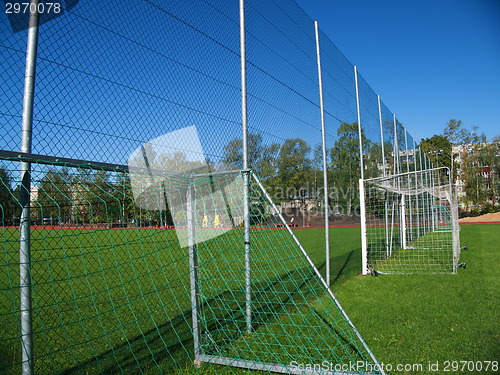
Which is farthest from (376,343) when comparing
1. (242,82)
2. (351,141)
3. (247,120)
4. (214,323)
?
(351,141)

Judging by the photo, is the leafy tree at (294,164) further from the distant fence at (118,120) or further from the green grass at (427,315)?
the green grass at (427,315)

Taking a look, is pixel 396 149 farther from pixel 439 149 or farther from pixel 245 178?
pixel 439 149

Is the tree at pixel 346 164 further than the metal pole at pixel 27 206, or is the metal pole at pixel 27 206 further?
the tree at pixel 346 164

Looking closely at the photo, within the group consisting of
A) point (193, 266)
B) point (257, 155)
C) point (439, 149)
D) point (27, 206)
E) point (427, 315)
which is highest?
point (439, 149)

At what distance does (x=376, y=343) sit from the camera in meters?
3.49

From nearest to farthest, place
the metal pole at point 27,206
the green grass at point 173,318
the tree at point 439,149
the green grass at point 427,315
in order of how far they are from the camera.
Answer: the metal pole at point 27,206 → the green grass at point 173,318 → the green grass at point 427,315 → the tree at point 439,149

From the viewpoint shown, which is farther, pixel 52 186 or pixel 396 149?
pixel 396 149

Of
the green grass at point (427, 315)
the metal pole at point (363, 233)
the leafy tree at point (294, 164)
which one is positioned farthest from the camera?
the metal pole at point (363, 233)

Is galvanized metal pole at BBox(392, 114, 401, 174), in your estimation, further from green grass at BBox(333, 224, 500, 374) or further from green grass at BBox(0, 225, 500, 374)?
green grass at BBox(0, 225, 500, 374)

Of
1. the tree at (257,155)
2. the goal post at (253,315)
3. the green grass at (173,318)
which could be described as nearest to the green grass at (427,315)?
the green grass at (173,318)

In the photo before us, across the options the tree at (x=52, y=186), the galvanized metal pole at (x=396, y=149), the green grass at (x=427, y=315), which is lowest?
the green grass at (x=427, y=315)

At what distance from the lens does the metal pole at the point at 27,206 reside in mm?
2178

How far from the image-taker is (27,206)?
2.24m

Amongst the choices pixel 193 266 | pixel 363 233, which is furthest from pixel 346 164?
pixel 193 266
